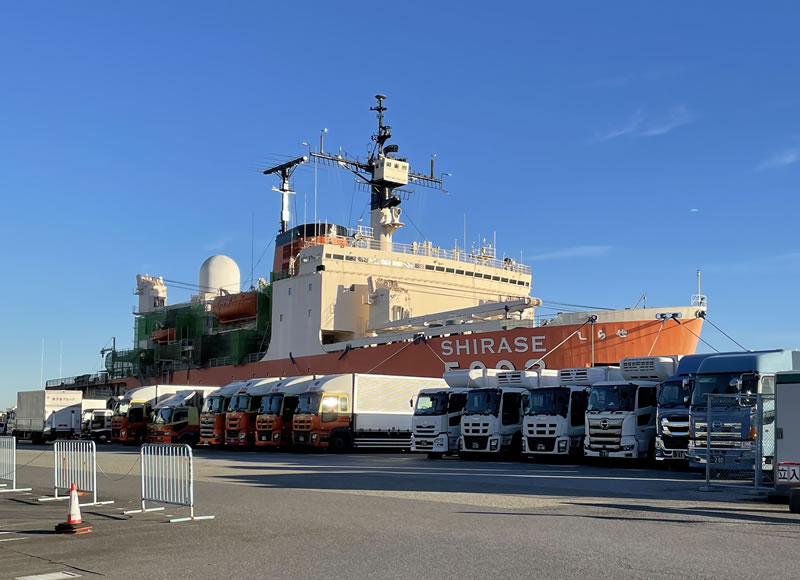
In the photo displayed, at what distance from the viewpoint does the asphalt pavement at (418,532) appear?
8.80 metres

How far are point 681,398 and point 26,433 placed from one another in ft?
138

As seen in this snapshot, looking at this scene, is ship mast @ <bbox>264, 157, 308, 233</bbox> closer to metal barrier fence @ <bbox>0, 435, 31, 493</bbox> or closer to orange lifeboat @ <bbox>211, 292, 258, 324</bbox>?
orange lifeboat @ <bbox>211, 292, 258, 324</bbox>

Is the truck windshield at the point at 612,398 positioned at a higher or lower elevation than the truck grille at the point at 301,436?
higher

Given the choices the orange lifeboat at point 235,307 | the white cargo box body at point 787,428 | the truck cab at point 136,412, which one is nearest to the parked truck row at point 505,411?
the truck cab at point 136,412

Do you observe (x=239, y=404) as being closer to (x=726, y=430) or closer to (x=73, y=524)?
(x=726, y=430)

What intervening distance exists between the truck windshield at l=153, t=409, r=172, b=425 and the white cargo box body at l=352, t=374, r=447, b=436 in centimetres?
1146

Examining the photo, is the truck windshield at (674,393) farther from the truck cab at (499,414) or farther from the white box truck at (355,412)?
the white box truck at (355,412)

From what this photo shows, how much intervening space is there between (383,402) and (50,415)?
24406 mm

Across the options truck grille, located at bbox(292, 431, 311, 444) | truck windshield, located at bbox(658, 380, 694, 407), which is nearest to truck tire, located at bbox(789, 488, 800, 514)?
truck windshield, located at bbox(658, 380, 694, 407)

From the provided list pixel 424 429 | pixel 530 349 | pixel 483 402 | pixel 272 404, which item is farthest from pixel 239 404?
pixel 483 402

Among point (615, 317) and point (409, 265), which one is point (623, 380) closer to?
point (615, 317)

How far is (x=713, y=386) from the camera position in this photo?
72.5 feet

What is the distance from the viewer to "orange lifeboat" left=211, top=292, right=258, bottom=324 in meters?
56.3

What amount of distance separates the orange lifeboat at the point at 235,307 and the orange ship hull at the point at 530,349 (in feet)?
47.1
